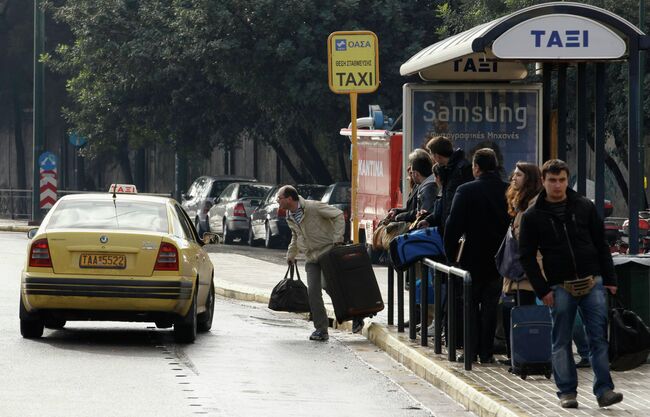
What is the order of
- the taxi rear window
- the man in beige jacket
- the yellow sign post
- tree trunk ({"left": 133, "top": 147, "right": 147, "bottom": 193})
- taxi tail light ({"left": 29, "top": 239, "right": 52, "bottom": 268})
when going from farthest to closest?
tree trunk ({"left": 133, "top": 147, "right": 147, "bottom": 193}) < the yellow sign post < the man in beige jacket < the taxi rear window < taxi tail light ({"left": 29, "top": 239, "right": 52, "bottom": 268})

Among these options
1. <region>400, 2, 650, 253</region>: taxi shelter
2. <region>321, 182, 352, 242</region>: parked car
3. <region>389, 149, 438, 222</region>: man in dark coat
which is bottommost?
<region>321, 182, 352, 242</region>: parked car

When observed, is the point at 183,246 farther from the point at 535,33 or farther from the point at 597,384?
the point at 597,384

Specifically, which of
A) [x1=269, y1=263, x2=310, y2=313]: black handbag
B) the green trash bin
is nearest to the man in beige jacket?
[x1=269, y1=263, x2=310, y2=313]: black handbag

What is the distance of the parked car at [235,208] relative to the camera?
117 feet

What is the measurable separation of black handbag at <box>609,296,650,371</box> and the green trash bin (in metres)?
2.13

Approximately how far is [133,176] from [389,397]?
167ft

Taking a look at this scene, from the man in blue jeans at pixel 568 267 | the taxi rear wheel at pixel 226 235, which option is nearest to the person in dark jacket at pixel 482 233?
the man in blue jeans at pixel 568 267

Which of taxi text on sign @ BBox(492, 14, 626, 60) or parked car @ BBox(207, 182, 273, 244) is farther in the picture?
parked car @ BBox(207, 182, 273, 244)

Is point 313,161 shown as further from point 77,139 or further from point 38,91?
point 77,139

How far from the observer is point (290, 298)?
53.7 feet

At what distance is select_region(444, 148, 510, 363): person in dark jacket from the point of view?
12305 millimetres

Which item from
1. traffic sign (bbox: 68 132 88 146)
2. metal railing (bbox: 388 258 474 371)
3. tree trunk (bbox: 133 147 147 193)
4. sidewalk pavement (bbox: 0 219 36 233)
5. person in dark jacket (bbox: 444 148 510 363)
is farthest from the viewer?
tree trunk (bbox: 133 147 147 193)

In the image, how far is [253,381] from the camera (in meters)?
12.1

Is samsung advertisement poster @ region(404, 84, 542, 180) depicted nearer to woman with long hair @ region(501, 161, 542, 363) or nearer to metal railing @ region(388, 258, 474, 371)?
metal railing @ region(388, 258, 474, 371)
